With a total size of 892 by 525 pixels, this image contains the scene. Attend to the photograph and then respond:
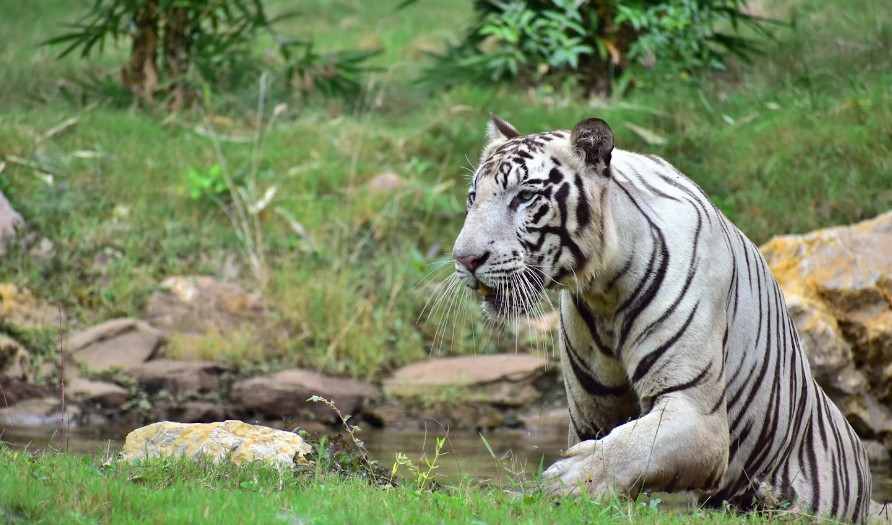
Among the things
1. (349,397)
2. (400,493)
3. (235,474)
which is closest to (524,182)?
(400,493)

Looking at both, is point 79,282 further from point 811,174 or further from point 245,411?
point 811,174

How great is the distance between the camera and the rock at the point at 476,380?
8.13 meters

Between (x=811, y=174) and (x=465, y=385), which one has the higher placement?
(x=811, y=174)

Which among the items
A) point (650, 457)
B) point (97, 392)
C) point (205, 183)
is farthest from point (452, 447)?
point (205, 183)

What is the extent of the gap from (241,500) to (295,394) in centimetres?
432

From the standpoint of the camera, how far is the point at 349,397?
7.96m

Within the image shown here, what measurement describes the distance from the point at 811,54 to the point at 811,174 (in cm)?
264

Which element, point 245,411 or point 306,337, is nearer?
point 245,411

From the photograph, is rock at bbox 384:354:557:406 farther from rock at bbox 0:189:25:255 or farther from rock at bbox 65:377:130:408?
rock at bbox 0:189:25:255

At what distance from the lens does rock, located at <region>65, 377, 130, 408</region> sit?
759cm

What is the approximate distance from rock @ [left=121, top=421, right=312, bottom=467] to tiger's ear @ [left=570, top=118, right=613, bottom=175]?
5.11ft

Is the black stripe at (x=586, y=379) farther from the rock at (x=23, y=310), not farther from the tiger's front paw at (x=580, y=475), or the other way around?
the rock at (x=23, y=310)

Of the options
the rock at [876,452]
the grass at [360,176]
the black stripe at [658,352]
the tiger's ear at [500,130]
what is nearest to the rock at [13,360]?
the grass at [360,176]

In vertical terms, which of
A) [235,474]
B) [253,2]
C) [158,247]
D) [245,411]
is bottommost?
[245,411]
